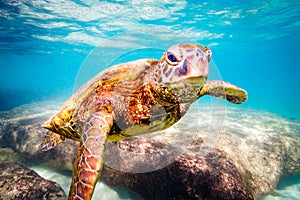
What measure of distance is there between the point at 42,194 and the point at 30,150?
3.48m

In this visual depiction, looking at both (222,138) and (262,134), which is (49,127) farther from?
(262,134)

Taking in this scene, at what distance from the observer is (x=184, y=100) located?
2455mm

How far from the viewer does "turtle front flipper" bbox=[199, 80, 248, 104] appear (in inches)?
121

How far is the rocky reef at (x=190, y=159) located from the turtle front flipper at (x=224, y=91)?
0.30 m

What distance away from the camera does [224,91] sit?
10.9 feet

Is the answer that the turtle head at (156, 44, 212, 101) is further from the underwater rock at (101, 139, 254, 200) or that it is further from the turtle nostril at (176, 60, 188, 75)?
the underwater rock at (101, 139, 254, 200)

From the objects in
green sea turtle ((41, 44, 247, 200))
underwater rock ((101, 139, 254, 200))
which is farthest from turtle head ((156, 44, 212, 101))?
underwater rock ((101, 139, 254, 200))

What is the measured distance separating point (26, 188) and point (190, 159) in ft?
9.79

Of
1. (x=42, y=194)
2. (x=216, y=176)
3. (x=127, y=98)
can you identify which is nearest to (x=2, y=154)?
(x=42, y=194)

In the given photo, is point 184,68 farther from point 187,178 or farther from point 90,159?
point 187,178

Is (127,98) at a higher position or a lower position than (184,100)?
lower

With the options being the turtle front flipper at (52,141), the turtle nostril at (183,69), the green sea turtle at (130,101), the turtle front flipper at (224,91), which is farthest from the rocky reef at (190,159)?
the turtle nostril at (183,69)

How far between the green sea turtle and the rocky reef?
86 cm

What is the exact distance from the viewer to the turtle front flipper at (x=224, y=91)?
10.1 ft
